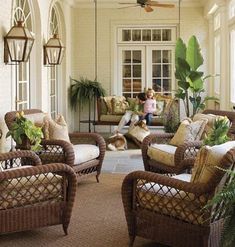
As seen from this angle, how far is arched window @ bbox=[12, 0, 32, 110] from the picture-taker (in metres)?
7.25

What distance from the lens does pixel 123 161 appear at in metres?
7.77

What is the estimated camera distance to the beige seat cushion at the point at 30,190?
3.81m

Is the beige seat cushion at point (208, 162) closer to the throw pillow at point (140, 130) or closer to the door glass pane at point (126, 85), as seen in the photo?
the throw pillow at point (140, 130)

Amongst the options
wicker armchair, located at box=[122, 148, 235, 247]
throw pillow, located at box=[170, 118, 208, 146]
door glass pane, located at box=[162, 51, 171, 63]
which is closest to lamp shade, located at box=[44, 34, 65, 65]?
throw pillow, located at box=[170, 118, 208, 146]

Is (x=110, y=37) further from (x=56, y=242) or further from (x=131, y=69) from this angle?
(x=56, y=242)

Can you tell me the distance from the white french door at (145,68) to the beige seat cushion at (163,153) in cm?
616

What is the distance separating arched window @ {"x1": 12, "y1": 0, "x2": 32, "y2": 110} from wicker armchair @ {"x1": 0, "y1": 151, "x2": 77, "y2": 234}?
3.35m

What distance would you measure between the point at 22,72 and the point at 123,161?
7.12ft

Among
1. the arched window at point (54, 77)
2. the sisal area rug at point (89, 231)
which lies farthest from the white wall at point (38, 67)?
the sisal area rug at point (89, 231)

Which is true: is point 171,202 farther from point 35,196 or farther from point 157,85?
point 157,85

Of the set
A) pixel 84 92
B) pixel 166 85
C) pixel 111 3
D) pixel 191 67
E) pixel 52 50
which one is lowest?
pixel 84 92

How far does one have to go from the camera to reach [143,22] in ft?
38.4

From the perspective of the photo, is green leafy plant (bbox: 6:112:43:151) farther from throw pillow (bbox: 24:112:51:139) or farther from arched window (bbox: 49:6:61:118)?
arched window (bbox: 49:6:61:118)

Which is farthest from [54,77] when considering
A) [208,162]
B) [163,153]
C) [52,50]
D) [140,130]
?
[208,162]
